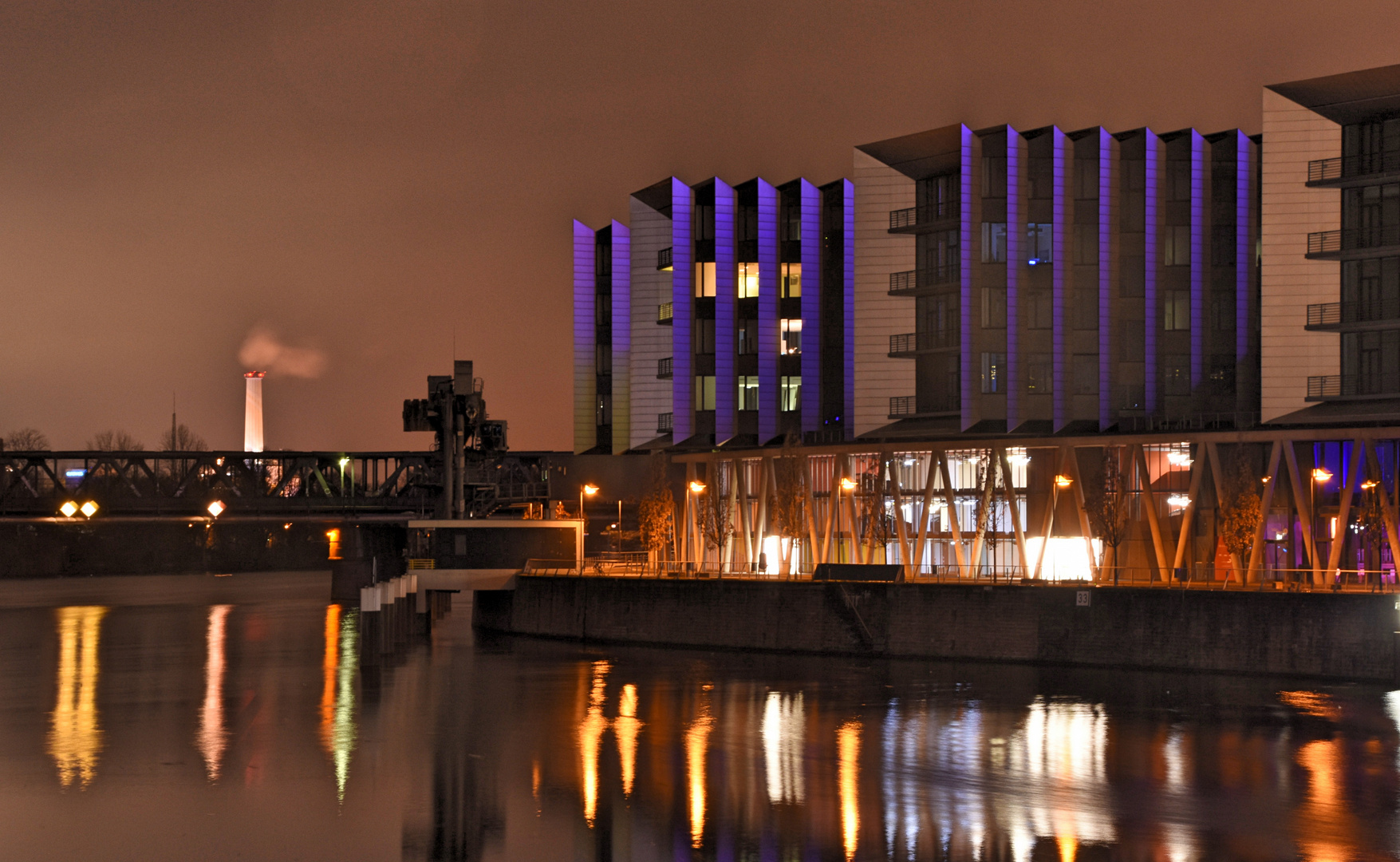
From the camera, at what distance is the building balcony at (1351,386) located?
2292 inches

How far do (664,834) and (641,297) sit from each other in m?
61.8

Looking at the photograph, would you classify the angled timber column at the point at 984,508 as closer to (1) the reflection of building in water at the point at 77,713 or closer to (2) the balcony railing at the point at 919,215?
(2) the balcony railing at the point at 919,215

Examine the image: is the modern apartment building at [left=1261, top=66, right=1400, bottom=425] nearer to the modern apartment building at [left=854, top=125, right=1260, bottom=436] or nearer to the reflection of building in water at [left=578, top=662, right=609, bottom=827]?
the modern apartment building at [left=854, top=125, right=1260, bottom=436]

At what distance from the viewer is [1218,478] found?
60.4 metres

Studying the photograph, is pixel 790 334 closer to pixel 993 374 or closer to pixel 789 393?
pixel 789 393

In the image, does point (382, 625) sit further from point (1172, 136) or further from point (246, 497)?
point (246, 497)

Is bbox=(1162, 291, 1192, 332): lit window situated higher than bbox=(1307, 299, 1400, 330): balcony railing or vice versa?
bbox=(1162, 291, 1192, 332): lit window

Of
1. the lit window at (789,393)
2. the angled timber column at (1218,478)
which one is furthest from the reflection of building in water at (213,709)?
the angled timber column at (1218,478)

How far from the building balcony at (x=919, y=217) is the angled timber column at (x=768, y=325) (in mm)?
10725

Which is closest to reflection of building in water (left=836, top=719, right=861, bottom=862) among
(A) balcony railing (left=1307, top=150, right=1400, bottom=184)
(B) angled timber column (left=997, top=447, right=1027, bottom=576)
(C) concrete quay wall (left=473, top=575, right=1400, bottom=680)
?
(C) concrete quay wall (left=473, top=575, right=1400, bottom=680)

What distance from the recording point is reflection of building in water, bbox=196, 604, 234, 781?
3949 centimetres

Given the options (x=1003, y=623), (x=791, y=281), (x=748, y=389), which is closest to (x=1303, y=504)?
(x=1003, y=623)

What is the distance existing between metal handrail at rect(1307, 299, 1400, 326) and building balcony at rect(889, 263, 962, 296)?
1638 centimetres

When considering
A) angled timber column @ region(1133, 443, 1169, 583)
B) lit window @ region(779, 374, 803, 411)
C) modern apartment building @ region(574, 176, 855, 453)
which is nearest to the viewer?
angled timber column @ region(1133, 443, 1169, 583)
